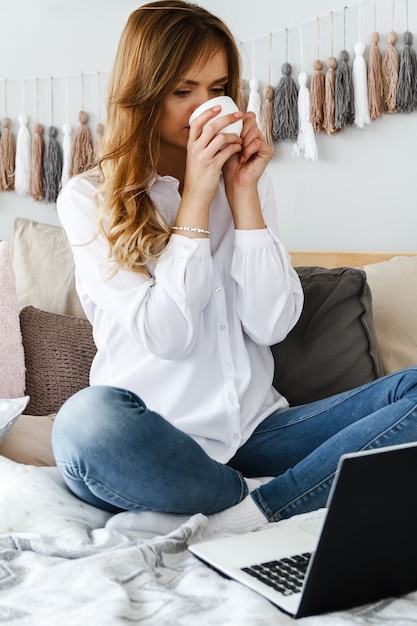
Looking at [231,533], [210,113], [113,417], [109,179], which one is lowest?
[231,533]

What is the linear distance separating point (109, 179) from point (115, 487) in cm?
55

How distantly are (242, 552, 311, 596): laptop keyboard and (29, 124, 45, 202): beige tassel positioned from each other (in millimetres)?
1615

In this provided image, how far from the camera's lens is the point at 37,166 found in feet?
7.73

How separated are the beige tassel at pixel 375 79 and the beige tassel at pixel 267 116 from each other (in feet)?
0.88

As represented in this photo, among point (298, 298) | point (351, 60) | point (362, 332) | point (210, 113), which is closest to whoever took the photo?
point (210, 113)

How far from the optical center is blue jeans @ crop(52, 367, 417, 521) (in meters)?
1.19

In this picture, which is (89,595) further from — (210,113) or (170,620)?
(210,113)

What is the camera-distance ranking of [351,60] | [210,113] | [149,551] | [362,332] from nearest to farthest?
1. [149,551]
2. [210,113]
3. [362,332]
4. [351,60]

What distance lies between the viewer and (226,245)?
1.53 metres

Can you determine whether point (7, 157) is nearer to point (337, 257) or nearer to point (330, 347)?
point (337, 257)

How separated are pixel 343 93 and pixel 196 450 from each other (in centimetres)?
110

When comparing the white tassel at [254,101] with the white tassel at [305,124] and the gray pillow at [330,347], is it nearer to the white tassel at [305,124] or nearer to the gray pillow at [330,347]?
the white tassel at [305,124]

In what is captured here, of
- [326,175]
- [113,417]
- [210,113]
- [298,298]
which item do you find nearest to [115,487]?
[113,417]

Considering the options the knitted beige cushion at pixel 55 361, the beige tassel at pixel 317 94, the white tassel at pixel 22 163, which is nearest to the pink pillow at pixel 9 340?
the knitted beige cushion at pixel 55 361
